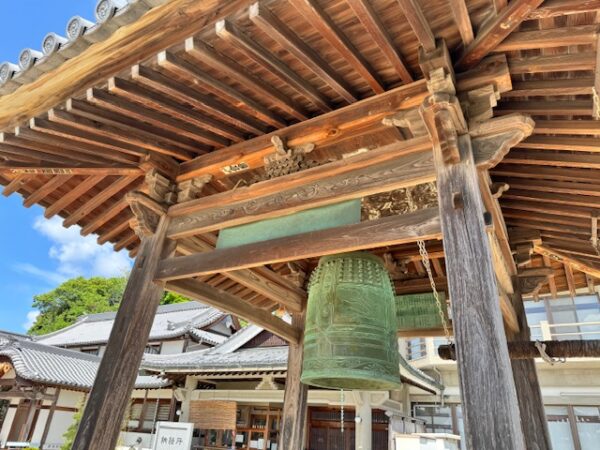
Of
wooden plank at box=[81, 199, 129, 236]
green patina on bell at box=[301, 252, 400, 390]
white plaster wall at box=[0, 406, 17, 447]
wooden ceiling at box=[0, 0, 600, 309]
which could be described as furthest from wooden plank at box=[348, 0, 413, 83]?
white plaster wall at box=[0, 406, 17, 447]

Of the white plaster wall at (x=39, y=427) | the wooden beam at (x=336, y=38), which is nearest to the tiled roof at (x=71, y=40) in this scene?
the wooden beam at (x=336, y=38)

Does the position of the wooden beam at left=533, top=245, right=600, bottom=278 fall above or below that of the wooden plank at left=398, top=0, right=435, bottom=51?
below

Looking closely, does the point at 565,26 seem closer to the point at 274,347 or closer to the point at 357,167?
the point at 357,167

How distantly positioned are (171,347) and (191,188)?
20781mm

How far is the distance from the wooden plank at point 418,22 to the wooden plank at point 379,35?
15 centimetres

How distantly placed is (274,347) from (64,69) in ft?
44.6

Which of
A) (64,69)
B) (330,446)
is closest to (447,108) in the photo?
(64,69)

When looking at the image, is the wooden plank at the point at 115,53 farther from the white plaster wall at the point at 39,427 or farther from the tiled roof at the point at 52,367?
the white plaster wall at the point at 39,427

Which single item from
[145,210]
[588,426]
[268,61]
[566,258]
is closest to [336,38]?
[268,61]

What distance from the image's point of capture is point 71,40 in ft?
8.16

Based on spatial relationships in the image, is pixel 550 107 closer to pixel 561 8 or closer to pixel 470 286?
pixel 561 8

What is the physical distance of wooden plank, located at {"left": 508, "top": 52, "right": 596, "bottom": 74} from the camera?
2137mm

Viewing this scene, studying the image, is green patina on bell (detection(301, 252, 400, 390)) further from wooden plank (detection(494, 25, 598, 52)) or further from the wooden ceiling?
wooden plank (detection(494, 25, 598, 52))

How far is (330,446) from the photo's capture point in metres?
12.0
